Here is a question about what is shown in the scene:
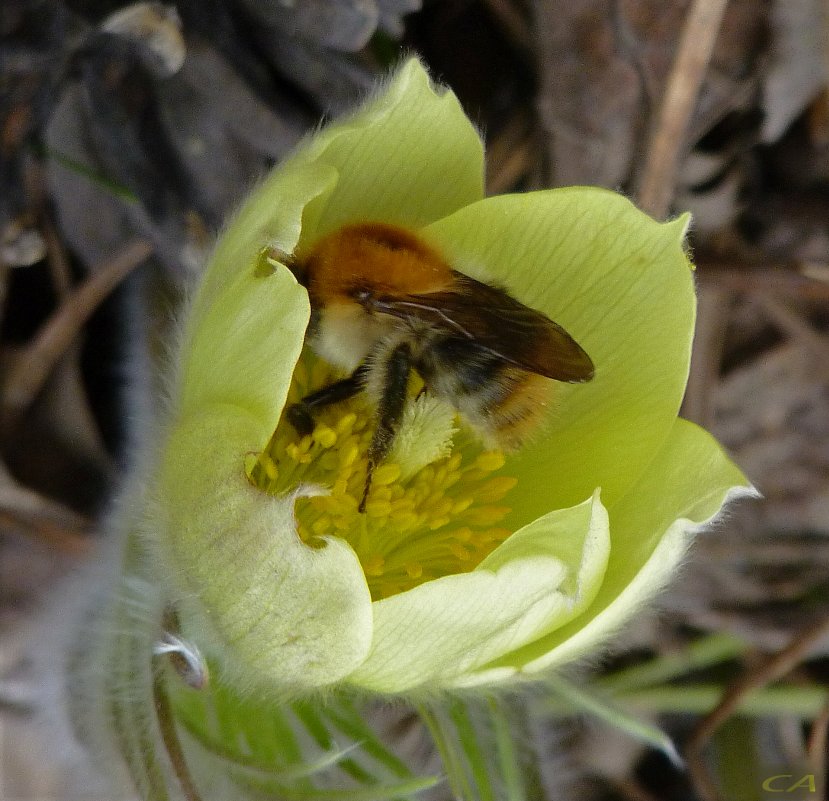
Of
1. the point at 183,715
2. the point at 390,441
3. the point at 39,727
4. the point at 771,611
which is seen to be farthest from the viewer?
the point at 771,611

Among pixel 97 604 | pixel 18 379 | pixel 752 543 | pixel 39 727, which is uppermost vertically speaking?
pixel 18 379

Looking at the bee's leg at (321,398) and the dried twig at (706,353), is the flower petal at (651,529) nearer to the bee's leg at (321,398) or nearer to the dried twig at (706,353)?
the bee's leg at (321,398)

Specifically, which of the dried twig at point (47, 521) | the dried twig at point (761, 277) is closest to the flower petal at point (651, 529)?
the dried twig at point (761, 277)

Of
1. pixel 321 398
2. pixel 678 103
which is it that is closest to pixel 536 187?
pixel 678 103

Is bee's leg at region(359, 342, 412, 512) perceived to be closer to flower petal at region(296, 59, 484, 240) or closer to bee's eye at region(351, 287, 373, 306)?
bee's eye at region(351, 287, 373, 306)

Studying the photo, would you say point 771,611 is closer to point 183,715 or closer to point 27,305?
point 183,715

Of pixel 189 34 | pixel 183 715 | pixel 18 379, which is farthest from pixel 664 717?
pixel 189 34
